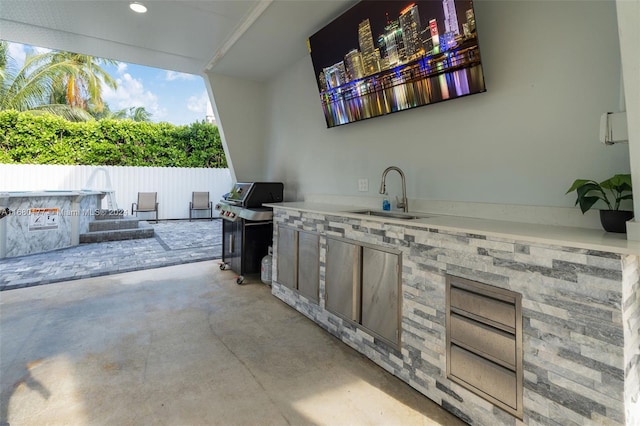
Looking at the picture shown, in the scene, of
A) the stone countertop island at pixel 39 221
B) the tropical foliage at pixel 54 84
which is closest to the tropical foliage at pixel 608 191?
the stone countertop island at pixel 39 221

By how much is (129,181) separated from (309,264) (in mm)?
8456

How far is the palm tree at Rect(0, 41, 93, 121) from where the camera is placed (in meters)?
9.35

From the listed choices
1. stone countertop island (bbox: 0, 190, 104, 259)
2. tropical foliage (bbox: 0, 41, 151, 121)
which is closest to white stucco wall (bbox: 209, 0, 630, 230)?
stone countertop island (bbox: 0, 190, 104, 259)

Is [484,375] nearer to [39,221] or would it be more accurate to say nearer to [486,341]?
[486,341]

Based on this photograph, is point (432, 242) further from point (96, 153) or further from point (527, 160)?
point (96, 153)

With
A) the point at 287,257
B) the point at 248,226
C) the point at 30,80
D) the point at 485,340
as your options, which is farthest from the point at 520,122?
the point at 30,80

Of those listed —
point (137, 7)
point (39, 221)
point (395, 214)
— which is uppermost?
point (137, 7)

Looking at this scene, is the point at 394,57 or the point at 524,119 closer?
the point at 524,119

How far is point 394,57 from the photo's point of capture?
2.26m

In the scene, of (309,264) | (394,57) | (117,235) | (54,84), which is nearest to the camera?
(394,57)

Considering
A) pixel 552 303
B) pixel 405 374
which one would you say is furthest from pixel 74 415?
pixel 552 303

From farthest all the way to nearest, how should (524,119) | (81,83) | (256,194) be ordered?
(81,83)
(256,194)
(524,119)

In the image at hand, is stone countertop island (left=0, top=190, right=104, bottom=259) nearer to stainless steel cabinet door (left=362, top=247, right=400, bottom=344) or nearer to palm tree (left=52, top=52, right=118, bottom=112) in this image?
stainless steel cabinet door (left=362, top=247, right=400, bottom=344)

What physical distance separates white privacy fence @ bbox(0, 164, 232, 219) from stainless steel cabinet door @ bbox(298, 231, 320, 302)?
25.1ft
